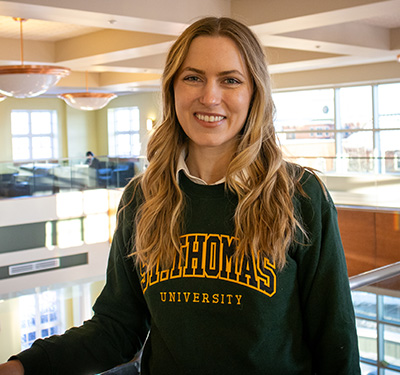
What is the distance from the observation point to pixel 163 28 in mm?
6445

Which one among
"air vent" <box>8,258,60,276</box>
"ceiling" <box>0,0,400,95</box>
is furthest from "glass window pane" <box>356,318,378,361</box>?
"air vent" <box>8,258,60,276</box>

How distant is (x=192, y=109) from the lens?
1422 mm

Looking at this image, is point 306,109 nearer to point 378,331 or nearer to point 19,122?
point 19,122

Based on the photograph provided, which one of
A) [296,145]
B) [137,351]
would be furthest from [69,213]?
[137,351]

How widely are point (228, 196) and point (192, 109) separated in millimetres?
240

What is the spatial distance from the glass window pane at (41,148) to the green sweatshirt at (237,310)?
62.4ft

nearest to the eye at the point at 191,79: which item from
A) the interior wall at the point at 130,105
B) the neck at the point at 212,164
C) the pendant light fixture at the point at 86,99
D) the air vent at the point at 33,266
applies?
the neck at the point at 212,164

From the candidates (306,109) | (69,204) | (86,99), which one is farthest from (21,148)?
(306,109)

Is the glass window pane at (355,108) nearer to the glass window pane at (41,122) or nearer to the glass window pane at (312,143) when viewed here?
the glass window pane at (312,143)

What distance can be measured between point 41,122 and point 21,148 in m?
1.15

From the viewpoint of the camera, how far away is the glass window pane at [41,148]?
Answer: 19.6 metres

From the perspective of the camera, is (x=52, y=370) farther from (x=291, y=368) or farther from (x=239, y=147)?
(x=239, y=147)

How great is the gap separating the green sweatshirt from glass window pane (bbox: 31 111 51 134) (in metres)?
18.9

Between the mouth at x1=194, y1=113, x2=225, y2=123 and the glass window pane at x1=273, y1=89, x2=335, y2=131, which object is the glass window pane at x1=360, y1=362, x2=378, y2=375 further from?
the glass window pane at x1=273, y1=89, x2=335, y2=131
